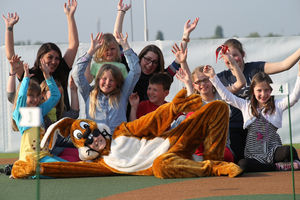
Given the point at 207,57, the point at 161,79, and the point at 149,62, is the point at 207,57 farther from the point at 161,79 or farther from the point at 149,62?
the point at 161,79

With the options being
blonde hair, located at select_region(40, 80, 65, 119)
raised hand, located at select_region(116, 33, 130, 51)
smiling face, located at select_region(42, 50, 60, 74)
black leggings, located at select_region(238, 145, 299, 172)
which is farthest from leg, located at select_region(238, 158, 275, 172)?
smiling face, located at select_region(42, 50, 60, 74)

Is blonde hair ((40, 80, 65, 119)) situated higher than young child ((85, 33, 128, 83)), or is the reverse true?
young child ((85, 33, 128, 83))

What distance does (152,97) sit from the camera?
237 inches

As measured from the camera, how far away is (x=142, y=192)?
4.48 metres

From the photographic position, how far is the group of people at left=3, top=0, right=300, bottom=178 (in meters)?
5.58

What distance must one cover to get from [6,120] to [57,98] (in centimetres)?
360

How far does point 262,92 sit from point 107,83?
158 cm

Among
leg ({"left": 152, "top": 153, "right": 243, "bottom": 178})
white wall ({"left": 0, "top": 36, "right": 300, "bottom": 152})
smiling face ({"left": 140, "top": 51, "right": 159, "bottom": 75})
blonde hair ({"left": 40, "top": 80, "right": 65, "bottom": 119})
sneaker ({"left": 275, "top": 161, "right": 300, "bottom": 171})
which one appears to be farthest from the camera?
white wall ({"left": 0, "top": 36, "right": 300, "bottom": 152})

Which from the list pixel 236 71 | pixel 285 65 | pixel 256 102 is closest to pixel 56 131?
pixel 236 71

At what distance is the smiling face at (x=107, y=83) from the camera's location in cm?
571

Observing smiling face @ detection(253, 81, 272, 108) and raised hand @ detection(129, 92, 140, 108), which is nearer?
smiling face @ detection(253, 81, 272, 108)

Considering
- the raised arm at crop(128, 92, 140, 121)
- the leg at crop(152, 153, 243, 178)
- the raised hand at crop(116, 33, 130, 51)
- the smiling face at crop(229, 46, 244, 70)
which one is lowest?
the leg at crop(152, 153, 243, 178)

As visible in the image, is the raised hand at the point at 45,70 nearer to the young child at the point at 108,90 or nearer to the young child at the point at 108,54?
the young child at the point at 108,90

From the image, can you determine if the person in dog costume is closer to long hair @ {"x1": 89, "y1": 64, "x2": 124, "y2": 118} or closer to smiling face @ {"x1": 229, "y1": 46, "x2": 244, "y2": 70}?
long hair @ {"x1": 89, "y1": 64, "x2": 124, "y2": 118}
